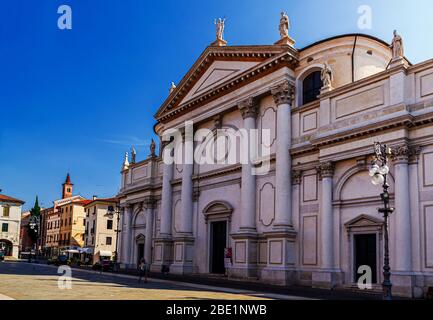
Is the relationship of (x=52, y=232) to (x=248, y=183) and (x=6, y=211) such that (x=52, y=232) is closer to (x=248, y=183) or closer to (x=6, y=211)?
(x=6, y=211)

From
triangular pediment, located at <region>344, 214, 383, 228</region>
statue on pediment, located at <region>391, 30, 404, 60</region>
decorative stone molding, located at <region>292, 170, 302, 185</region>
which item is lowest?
triangular pediment, located at <region>344, 214, 383, 228</region>

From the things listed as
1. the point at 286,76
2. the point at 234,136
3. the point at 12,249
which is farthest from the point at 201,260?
the point at 12,249

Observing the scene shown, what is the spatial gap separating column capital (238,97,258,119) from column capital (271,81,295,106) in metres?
2.10

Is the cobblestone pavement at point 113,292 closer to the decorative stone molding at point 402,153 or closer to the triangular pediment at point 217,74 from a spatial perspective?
the decorative stone molding at point 402,153

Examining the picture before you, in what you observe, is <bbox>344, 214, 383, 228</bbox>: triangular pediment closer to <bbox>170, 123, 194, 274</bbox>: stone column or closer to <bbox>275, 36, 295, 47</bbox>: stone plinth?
<bbox>275, 36, 295, 47</bbox>: stone plinth

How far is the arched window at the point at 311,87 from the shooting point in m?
27.1

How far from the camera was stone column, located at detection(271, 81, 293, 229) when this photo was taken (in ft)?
84.1

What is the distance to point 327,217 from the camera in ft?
76.9

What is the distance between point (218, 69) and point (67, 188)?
101380 millimetres

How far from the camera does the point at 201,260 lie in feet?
106

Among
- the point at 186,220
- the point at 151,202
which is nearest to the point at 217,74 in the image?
the point at 186,220

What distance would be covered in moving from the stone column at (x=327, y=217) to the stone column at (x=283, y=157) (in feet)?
7.37

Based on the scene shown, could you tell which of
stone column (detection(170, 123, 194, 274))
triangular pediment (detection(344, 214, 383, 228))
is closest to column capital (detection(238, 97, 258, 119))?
stone column (detection(170, 123, 194, 274))
